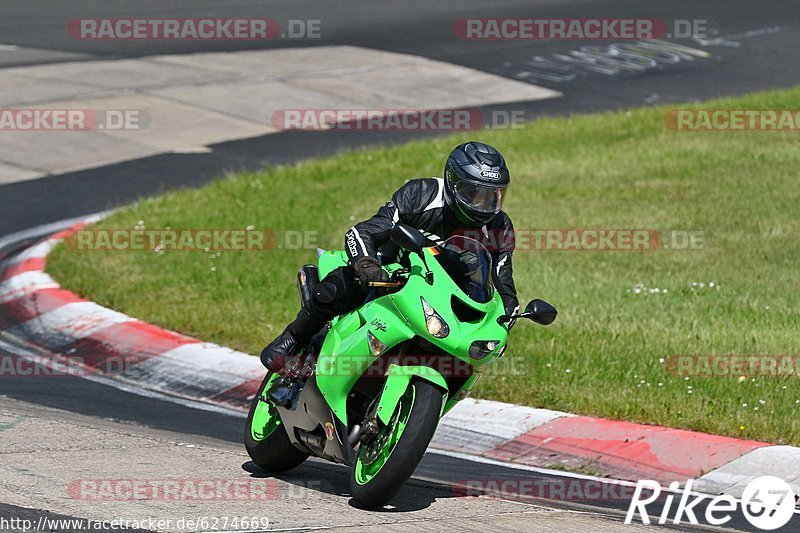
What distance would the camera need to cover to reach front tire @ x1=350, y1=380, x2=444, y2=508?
20.2ft

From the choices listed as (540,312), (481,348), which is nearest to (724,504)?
(540,312)

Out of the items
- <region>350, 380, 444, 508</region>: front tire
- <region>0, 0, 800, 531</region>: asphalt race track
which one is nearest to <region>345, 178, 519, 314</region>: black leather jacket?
<region>350, 380, 444, 508</region>: front tire

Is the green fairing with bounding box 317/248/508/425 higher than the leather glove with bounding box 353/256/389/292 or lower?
lower

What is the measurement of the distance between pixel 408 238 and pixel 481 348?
629mm

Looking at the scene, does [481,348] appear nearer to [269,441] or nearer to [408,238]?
[408,238]

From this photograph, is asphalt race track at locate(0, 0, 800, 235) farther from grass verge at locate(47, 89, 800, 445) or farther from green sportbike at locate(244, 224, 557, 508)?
green sportbike at locate(244, 224, 557, 508)

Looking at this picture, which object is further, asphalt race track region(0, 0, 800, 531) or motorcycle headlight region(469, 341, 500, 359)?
asphalt race track region(0, 0, 800, 531)

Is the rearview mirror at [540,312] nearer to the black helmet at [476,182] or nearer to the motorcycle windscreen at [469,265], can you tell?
the motorcycle windscreen at [469,265]

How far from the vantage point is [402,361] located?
6.41m

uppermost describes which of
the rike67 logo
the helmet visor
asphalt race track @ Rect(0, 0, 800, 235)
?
asphalt race track @ Rect(0, 0, 800, 235)

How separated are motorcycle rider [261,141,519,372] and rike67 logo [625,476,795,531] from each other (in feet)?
4.37

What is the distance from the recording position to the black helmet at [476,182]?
6.52m

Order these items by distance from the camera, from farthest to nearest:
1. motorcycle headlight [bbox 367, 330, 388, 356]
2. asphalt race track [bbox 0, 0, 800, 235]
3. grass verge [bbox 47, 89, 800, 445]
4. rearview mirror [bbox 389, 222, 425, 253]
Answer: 1. asphalt race track [bbox 0, 0, 800, 235]
2. grass verge [bbox 47, 89, 800, 445]
3. motorcycle headlight [bbox 367, 330, 388, 356]
4. rearview mirror [bbox 389, 222, 425, 253]

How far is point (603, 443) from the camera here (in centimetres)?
810
